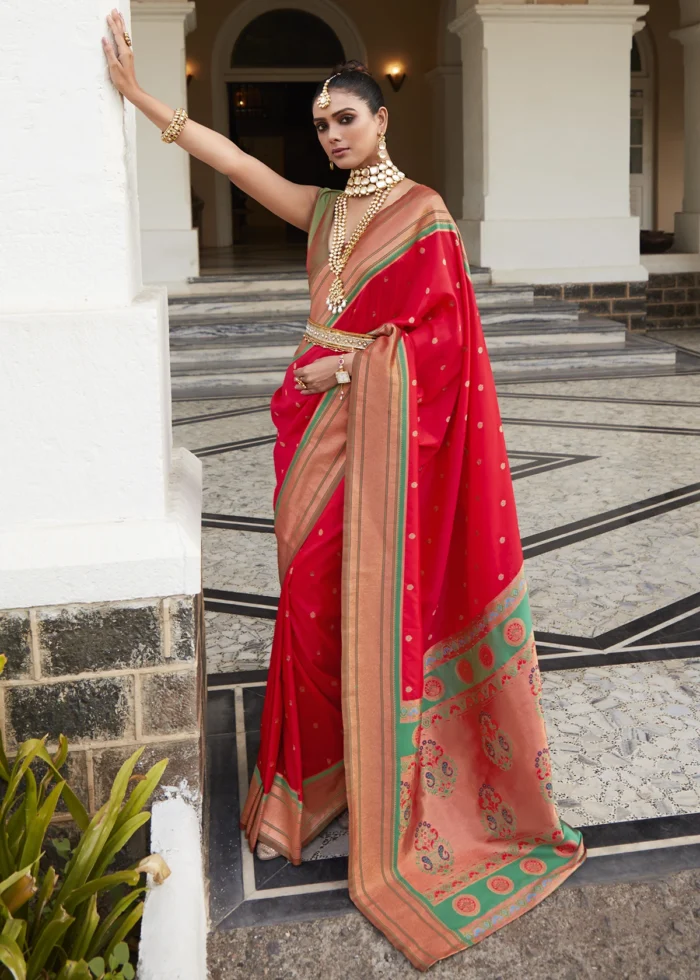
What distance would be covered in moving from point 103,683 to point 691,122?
889 cm

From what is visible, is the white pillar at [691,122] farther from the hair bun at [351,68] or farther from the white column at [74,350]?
the white column at [74,350]

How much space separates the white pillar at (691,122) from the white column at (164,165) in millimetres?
4159

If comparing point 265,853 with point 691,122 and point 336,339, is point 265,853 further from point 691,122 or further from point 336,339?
point 691,122

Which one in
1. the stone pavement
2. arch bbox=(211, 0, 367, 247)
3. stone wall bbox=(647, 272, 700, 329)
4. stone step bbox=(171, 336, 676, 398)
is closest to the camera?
the stone pavement

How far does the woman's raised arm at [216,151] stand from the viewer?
5.17 ft

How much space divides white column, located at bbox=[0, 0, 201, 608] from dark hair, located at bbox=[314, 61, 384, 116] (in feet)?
1.16

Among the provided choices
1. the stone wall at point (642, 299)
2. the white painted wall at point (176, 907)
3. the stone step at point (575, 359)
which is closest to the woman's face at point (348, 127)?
the white painted wall at point (176, 907)

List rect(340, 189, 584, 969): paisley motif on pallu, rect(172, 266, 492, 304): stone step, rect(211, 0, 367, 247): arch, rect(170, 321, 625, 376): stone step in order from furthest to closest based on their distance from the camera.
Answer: rect(211, 0, 367, 247): arch, rect(172, 266, 492, 304): stone step, rect(170, 321, 625, 376): stone step, rect(340, 189, 584, 969): paisley motif on pallu

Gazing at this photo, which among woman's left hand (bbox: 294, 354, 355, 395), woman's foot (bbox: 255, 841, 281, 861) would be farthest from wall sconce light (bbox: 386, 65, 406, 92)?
woman's foot (bbox: 255, 841, 281, 861)

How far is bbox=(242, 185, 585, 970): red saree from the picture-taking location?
177cm

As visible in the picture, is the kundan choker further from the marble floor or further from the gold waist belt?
the marble floor

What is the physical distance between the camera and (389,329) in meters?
1.76

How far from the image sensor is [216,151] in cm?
185

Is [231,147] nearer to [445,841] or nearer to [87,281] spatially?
[87,281]
